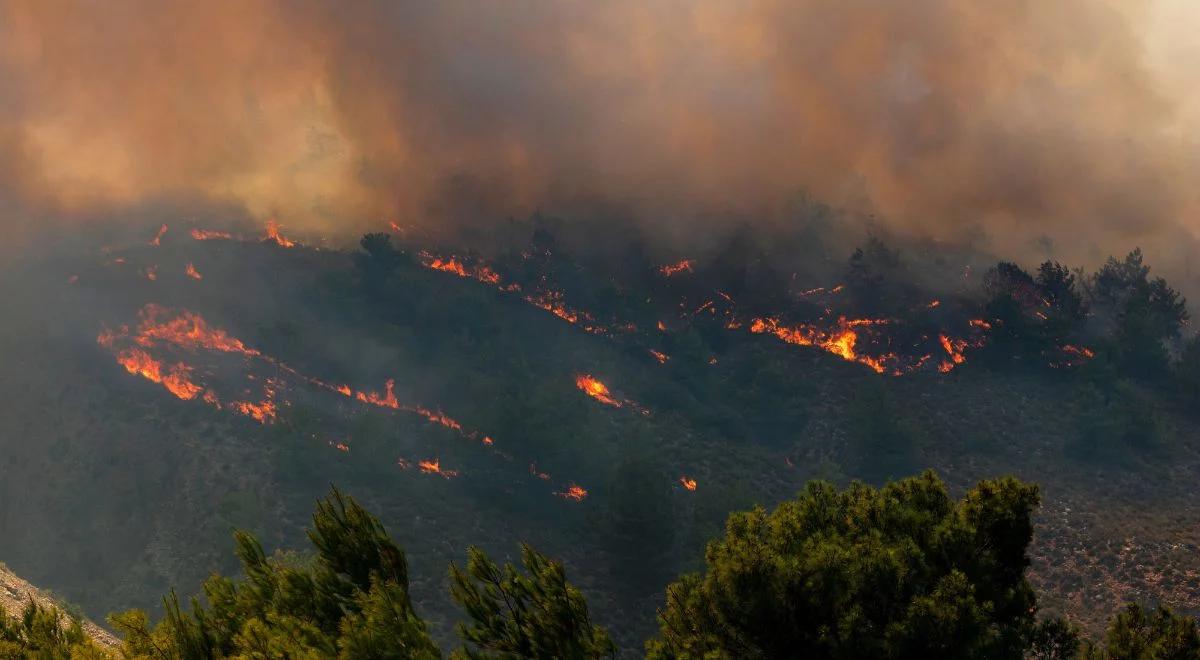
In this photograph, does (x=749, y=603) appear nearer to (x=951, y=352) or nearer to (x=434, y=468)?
(x=434, y=468)

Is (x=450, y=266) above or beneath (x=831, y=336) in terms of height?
beneath

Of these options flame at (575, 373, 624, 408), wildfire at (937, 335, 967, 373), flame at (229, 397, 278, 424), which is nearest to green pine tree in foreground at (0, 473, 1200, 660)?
flame at (575, 373, 624, 408)


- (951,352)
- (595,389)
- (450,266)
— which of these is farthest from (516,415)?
(951,352)

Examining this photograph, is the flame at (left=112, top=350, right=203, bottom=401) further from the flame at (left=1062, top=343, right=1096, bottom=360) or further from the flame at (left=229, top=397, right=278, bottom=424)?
the flame at (left=1062, top=343, right=1096, bottom=360)

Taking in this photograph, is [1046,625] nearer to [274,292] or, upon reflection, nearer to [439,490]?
[439,490]

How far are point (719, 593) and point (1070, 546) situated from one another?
6887 cm

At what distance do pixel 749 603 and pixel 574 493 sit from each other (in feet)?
221

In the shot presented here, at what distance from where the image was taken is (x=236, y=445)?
3799 inches

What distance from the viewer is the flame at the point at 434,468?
92.1 m

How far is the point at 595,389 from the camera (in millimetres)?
107625

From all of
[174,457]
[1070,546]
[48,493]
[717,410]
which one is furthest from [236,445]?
[1070,546]

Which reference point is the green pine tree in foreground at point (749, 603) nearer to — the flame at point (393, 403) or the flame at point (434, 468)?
the flame at point (434, 468)

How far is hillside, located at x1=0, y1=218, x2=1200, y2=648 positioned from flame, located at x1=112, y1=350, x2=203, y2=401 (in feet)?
1.17

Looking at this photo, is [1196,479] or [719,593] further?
[1196,479]
